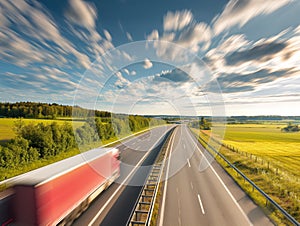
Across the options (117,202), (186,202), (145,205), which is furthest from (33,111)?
(186,202)

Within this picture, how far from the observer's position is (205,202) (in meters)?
10.4

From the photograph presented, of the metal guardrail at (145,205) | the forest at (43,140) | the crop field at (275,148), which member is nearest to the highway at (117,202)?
the metal guardrail at (145,205)

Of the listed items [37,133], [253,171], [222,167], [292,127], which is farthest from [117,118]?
[292,127]

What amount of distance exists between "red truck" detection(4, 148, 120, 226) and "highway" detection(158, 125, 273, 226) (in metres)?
4.62

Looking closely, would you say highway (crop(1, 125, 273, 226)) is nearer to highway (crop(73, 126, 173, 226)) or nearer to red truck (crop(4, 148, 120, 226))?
highway (crop(73, 126, 173, 226))

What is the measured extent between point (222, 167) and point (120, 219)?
45.8 ft

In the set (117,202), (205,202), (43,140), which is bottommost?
(205,202)

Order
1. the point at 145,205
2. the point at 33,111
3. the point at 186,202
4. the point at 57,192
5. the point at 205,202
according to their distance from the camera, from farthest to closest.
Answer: the point at 33,111 < the point at 205,202 < the point at 186,202 < the point at 145,205 < the point at 57,192

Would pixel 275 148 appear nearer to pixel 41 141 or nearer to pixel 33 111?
pixel 41 141

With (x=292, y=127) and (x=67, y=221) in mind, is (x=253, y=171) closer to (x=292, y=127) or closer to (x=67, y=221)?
(x=67, y=221)

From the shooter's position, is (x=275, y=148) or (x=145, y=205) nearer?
(x=145, y=205)

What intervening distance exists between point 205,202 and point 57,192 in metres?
8.92

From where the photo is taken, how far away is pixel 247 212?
9305mm

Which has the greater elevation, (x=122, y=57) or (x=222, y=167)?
(x=122, y=57)
